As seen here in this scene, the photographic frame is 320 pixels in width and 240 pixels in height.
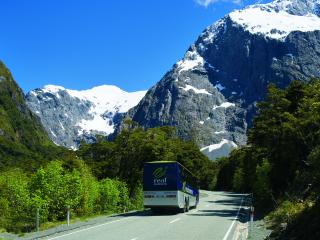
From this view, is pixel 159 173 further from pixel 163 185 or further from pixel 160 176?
pixel 163 185

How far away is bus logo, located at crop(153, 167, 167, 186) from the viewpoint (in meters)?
30.9

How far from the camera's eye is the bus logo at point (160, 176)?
102ft

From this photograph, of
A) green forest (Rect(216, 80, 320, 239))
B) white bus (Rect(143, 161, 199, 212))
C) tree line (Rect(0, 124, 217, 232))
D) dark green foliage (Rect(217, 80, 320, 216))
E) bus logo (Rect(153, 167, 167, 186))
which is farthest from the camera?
bus logo (Rect(153, 167, 167, 186))

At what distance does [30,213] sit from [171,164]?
33.1 feet

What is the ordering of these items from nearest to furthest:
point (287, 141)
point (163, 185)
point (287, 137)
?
point (163, 185) < point (287, 137) < point (287, 141)

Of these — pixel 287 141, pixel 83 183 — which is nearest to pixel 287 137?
pixel 287 141

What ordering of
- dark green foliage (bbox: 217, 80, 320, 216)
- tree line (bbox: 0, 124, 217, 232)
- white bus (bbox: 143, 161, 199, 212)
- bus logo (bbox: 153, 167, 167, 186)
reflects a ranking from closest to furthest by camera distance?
tree line (bbox: 0, 124, 217, 232)
dark green foliage (bbox: 217, 80, 320, 216)
white bus (bbox: 143, 161, 199, 212)
bus logo (bbox: 153, 167, 167, 186)

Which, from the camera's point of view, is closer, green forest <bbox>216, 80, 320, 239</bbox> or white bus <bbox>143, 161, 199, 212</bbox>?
green forest <bbox>216, 80, 320, 239</bbox>

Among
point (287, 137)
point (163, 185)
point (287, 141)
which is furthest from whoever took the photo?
point (287, 141)

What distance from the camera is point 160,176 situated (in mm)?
31047

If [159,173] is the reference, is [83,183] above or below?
below

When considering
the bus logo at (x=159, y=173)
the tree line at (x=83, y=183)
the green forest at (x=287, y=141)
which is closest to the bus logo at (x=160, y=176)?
the bus logo at (x=159, y=173)

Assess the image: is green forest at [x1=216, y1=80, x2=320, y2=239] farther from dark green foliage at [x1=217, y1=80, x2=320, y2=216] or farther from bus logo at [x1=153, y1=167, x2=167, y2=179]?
bus logo at [x1=153, y1=167, x2=167, y2=179]

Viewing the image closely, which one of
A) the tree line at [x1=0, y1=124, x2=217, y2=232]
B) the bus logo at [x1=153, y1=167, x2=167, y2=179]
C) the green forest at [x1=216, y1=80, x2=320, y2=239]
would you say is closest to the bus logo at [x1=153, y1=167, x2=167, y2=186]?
the bus logo at [x1=153, y1=167, x2=167, y2=179]
